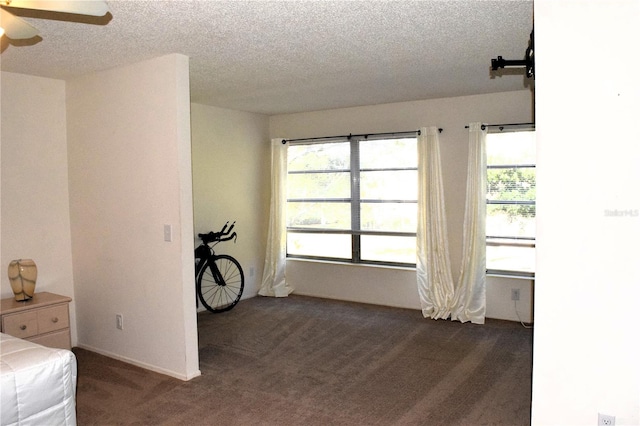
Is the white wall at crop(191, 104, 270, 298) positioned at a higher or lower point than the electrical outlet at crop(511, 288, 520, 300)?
higher

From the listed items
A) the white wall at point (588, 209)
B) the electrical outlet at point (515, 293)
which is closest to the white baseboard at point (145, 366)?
the white wall at point (588, 209)

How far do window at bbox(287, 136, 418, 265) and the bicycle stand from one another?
0.89 meters

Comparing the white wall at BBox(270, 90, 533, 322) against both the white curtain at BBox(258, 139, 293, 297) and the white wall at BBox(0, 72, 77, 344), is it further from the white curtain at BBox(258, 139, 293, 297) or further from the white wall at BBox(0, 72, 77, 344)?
the white wall at BBox(0, 72, 77, 344)

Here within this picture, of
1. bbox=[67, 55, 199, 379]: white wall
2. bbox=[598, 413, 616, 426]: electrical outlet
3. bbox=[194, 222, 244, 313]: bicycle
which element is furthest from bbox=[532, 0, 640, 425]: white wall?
bbox=[194, 222, 244, 313]: bicycle

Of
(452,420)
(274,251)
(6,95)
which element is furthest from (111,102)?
(452,420)

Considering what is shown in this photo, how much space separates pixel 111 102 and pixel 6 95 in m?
0.82

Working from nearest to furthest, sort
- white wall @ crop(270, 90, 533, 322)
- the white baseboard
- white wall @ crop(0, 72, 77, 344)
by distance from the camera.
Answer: the white baseboard
white wall @ crop(0, 72, 77, 344)
white wall @ crop(270, 90, 533, 322)

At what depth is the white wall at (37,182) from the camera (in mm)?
3994

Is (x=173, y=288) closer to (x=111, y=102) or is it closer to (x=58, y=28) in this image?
(x=111, y=102)

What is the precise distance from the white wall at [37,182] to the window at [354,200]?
296 centimetres

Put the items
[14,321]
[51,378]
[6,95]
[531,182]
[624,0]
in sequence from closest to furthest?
1. [624,0]
2. [51,378]
3. [14,321]
4. [6,95]
5. [531,182]

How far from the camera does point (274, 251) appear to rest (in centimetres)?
652

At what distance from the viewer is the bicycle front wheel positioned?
5.77 metres

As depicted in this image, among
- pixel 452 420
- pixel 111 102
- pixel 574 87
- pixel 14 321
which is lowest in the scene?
pixel 452 420
